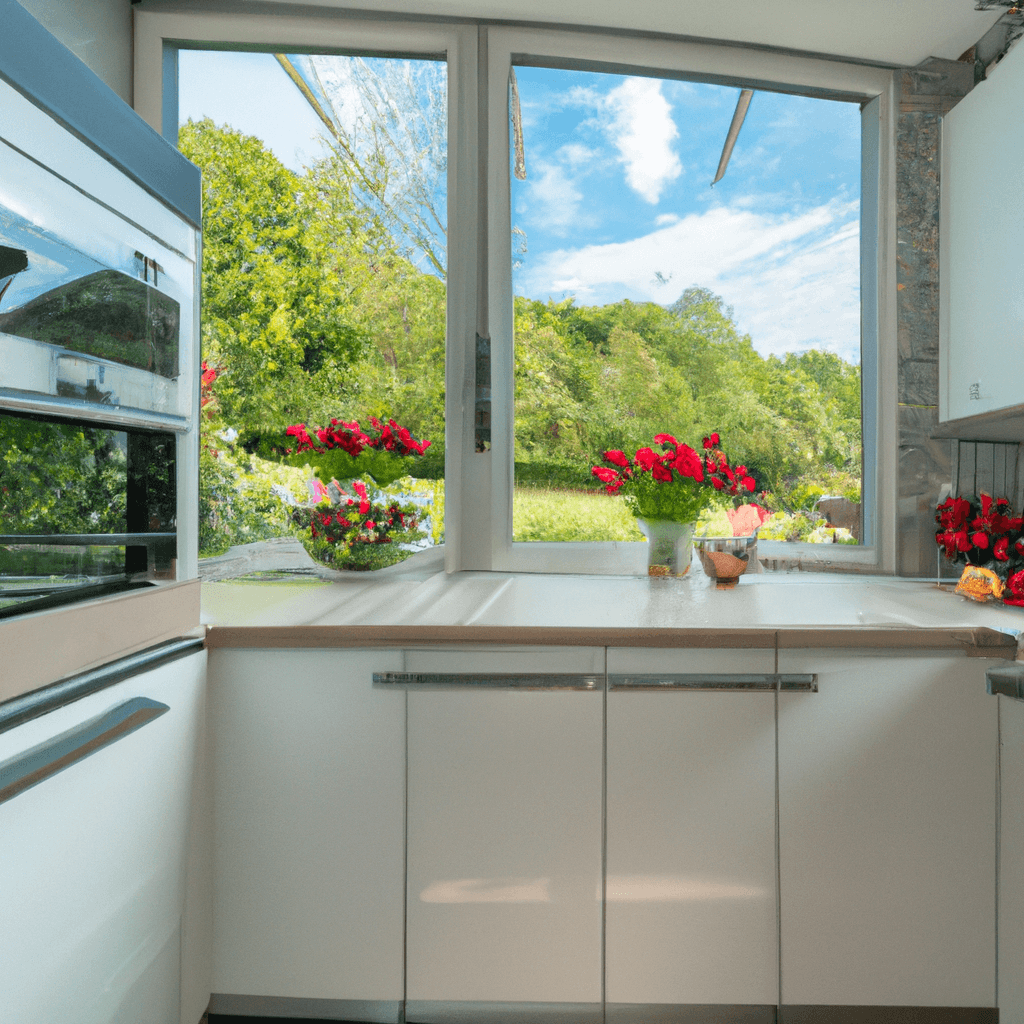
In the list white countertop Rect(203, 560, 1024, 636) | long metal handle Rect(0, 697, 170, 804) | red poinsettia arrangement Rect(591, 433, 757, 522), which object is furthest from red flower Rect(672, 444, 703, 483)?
long metal handle Rect(0, 697, 170, 804)

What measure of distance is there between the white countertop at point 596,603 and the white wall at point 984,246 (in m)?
0.49

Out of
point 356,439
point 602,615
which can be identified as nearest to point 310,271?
point 356,439

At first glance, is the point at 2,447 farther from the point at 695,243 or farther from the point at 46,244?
the point at 695,243

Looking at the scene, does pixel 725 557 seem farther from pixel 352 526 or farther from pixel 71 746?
pixel 71 746

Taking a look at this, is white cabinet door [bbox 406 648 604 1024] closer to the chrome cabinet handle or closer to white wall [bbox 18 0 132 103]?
the chrome cabinet handle

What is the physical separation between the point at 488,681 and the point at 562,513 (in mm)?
801

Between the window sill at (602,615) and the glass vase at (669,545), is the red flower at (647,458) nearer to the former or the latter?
the glass vase at (669,545)

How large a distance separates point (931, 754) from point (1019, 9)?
1.78 metres

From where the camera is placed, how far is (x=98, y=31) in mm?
1707

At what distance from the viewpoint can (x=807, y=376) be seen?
1980 mm

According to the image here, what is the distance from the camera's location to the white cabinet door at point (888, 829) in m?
1.23

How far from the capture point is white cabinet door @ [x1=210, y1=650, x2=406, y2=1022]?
126 cm

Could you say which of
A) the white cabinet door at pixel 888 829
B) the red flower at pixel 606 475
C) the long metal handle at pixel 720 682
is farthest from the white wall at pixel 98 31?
the white cabinet door at pixel 888 829

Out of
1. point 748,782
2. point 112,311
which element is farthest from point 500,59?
point 748,782
